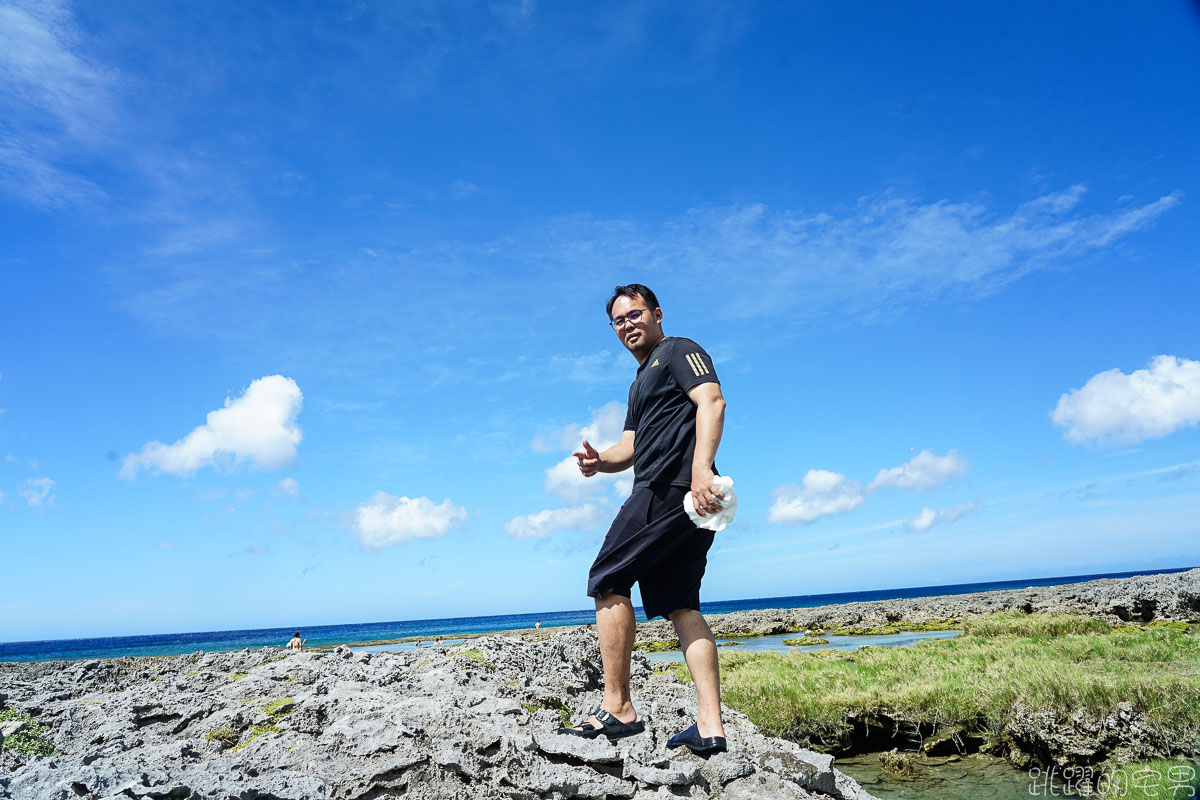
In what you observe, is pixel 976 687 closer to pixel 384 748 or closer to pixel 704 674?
pixel 704 674

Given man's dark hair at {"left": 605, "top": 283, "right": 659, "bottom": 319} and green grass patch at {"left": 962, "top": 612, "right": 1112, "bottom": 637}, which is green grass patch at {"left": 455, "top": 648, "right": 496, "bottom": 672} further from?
green grass patch at {"left": 962, "top": 612, "right": 1112, "bottom": 637}

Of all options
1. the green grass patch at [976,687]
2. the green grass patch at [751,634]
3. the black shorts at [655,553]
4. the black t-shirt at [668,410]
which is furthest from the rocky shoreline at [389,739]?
the green grass patch at [751,634]

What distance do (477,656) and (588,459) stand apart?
2.74 m

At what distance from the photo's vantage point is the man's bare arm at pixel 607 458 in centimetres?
377

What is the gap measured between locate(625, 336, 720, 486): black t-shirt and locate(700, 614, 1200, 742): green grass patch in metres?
6.42

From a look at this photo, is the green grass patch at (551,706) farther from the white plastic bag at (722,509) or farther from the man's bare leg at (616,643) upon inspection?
the white plastic bag at (722,509)

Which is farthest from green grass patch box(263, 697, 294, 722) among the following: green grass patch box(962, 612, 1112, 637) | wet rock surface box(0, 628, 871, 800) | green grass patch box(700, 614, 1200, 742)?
green grass patch box(962, 612, 1112, 637)

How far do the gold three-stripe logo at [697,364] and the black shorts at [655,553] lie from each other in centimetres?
58

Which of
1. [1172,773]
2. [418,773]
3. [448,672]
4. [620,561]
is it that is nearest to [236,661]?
[448,672]

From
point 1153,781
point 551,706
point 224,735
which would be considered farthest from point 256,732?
point 1153,781

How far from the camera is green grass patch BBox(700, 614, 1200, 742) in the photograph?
7057mm

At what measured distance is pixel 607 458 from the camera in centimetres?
379

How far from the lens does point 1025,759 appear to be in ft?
22.8

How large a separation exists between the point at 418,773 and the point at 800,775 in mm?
1787
